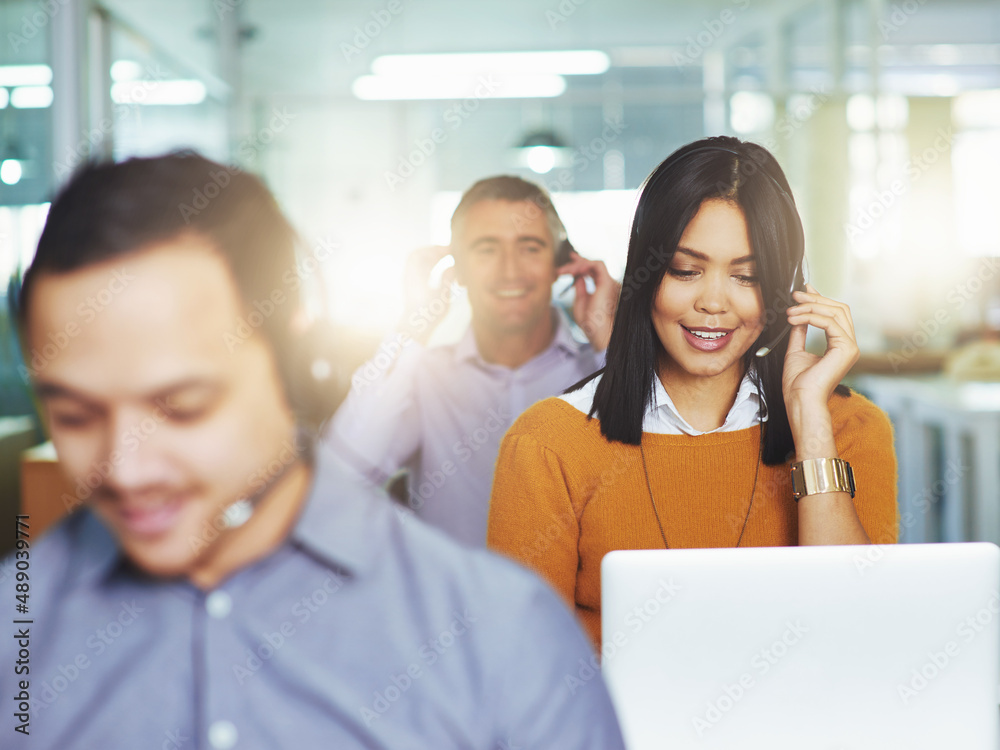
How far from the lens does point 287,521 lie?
1.07 meters

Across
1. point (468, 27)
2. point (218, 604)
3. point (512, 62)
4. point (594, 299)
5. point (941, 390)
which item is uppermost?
point (468, 27)

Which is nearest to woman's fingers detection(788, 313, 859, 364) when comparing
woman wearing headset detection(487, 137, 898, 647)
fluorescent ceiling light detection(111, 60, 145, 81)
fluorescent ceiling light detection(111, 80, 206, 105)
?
woman wearing headset detection(487, 137, 898, 647)

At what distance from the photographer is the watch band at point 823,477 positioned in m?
1.49

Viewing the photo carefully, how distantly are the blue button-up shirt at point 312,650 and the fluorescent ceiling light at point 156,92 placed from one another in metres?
2.31

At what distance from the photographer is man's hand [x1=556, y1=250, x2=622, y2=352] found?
1.87 meters

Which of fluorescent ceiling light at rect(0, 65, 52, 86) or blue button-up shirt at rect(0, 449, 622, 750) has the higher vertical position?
fluorescent ceiling light at rect(0, 65, 52, 86)

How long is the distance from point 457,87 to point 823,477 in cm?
516

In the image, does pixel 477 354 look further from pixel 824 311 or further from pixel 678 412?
pixel 824 311

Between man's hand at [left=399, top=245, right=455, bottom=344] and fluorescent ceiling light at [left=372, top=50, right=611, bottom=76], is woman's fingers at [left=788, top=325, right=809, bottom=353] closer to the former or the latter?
man's hand at [left=399, top=245, right=455, bottom=344]

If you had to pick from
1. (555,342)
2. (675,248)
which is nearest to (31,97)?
(555,342)

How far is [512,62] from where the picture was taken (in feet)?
20.6

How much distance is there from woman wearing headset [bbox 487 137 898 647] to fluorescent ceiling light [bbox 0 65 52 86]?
7.53 ft

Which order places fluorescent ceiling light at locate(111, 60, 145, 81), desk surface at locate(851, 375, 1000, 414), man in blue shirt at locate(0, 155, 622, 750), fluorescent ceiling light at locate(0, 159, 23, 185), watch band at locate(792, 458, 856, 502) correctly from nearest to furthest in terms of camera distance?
man in blue shirt at locate(0, 155, 622, 750), watch band at locate(792, 458, 856, 502), fluorescent ceiling light at locate(0, 159, 23, 185), fluorescent ceiling light at locate(111, 60, 145, 81), desk surface at locate(851, 375, 1000, 414)

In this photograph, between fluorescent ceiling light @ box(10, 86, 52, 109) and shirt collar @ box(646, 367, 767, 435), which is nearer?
shirt collar @ box(646, 367, 767, 435)
